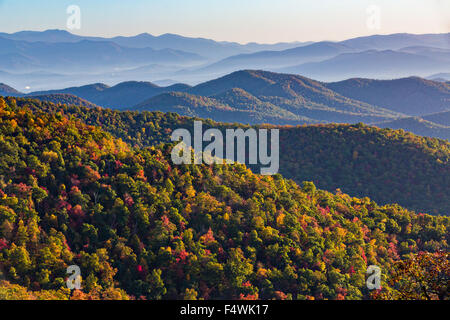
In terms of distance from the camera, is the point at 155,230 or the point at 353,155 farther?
the point at 353,155

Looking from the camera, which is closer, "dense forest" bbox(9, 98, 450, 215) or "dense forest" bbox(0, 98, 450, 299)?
"dense forest" bbox(0, 98, 450, 299)

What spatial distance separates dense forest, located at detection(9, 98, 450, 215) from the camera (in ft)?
319

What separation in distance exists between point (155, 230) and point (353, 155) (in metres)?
79.0

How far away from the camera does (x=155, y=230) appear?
41094mm

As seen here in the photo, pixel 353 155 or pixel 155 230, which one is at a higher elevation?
pixel 353 155

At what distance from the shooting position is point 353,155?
108 metres

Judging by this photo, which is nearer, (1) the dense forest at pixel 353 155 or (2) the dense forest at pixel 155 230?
(2) the dense forest at pixel 155 230

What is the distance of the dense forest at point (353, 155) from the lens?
9712 centimetres

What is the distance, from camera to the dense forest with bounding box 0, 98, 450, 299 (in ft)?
117

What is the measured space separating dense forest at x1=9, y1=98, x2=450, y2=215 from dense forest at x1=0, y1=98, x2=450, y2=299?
1691 inches

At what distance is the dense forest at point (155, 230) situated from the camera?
3566 cm

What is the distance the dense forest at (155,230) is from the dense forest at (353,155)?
4294 cm
